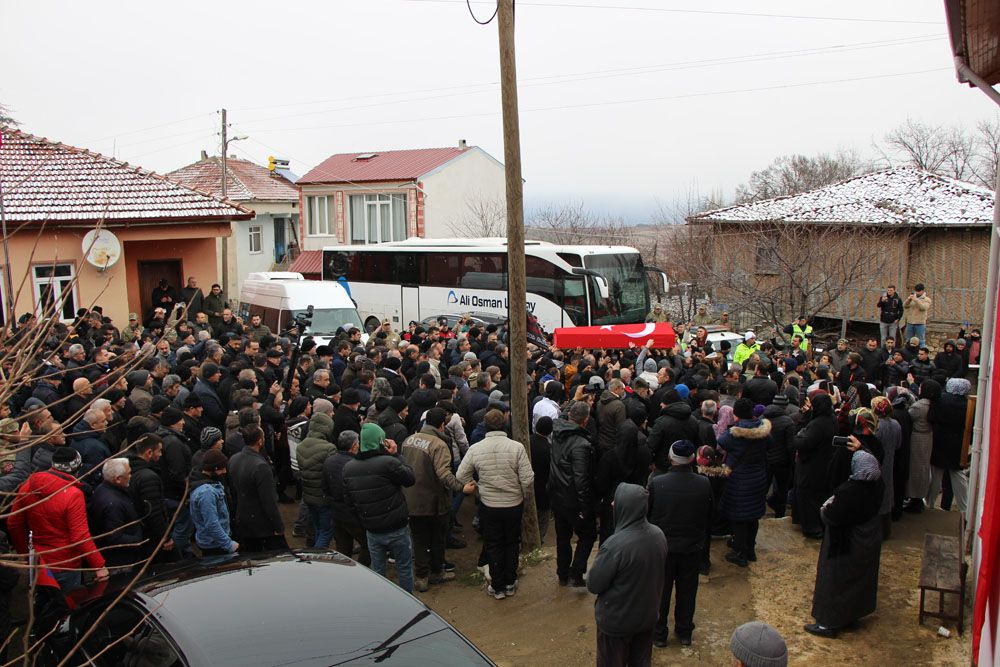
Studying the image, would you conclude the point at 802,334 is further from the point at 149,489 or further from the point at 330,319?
the point at 149,489

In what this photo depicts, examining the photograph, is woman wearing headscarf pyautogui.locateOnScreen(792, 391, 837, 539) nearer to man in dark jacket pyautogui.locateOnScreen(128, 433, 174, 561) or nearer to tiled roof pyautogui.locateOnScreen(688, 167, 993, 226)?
man in dark jacket pyautogui.locateOnScreen(128, 433, 174, 561)

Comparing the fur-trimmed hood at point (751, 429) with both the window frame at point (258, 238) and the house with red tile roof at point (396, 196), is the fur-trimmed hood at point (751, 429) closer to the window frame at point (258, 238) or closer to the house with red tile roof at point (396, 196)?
the house with red tile roof at point (396, 196)

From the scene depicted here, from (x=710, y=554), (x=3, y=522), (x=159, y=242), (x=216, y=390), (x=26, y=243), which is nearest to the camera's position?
(x=3, y=522)

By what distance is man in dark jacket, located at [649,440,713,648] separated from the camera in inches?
251

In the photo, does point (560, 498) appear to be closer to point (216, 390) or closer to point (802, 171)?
point (216, 390)

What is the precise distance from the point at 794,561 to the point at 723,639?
5.90 ft

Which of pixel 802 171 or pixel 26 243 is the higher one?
pixel 802 171

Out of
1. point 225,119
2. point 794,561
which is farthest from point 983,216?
point 225,119

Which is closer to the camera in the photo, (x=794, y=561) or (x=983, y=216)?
(x=794, y=561)

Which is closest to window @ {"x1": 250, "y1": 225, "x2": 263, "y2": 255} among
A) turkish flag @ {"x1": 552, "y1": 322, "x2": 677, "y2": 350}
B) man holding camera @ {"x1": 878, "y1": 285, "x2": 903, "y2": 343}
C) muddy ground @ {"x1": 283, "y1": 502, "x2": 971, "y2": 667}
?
turkish flag @ {"x1": 552, "y1": 322, "x2": 677, "y2": 350}

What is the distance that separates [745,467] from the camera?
784cm

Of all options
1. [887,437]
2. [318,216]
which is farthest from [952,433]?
[318,216]

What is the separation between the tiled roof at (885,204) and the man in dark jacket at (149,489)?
21.0 meters

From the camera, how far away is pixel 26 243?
55.0 ft
